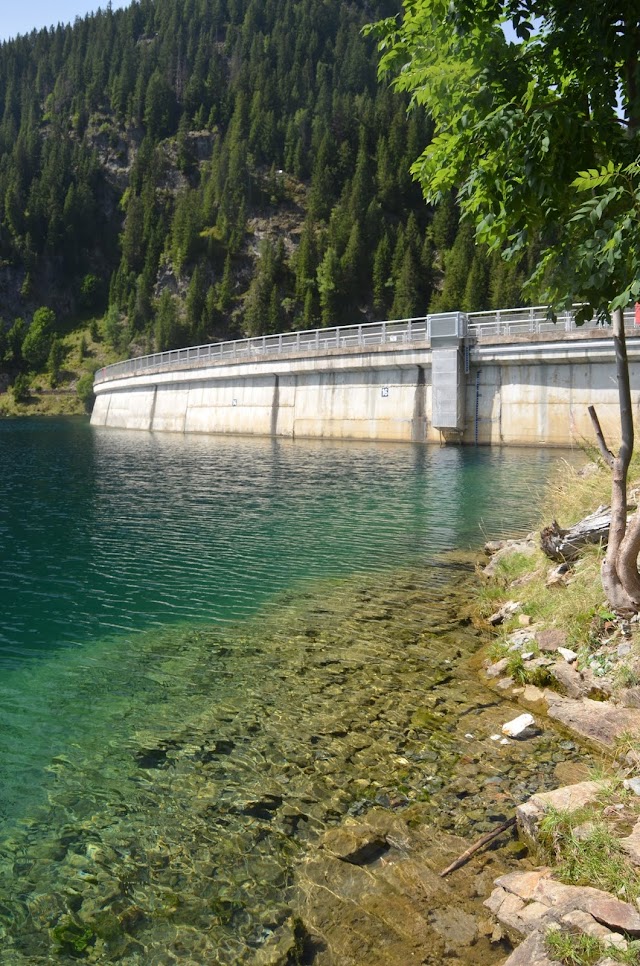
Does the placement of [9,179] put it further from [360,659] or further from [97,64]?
[360,659]

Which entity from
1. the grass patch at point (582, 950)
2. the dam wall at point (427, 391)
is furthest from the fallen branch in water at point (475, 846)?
the dam wall at point (427, 391)

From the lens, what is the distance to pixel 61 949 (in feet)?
15.1

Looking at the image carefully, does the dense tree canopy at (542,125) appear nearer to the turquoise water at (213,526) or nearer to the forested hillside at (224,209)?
the turquoise water at (213,526)

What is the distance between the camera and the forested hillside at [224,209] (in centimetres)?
11762

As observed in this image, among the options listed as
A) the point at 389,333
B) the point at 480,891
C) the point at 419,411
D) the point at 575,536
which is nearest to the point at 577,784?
the point at 480,891

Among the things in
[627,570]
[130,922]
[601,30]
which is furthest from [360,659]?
[601,30]

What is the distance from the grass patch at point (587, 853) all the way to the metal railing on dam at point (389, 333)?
86.2 feet

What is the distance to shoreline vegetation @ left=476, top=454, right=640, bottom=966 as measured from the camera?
4.02 m

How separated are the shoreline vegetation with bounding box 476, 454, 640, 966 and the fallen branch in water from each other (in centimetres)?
12

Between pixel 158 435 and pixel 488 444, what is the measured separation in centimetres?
3124

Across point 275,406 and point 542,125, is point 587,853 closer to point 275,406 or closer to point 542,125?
point 542,125

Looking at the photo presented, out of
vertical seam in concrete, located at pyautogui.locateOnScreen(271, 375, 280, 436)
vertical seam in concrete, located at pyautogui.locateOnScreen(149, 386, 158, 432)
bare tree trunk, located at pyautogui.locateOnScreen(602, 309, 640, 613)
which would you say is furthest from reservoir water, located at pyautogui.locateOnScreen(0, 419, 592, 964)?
vertical seam in concrete, located at pyautogui.locateOnScreen(149, 386, 158, 432)

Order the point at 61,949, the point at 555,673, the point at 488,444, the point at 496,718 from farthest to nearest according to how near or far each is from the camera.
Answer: the point at 488,444, the point at 555,673, the point at 496,718, the point at 61,949

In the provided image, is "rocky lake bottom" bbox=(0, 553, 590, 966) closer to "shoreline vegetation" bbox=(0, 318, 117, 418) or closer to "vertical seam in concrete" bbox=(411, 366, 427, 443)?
"vertical seam in concrete" bbox=(411, 366, 427, 443)
